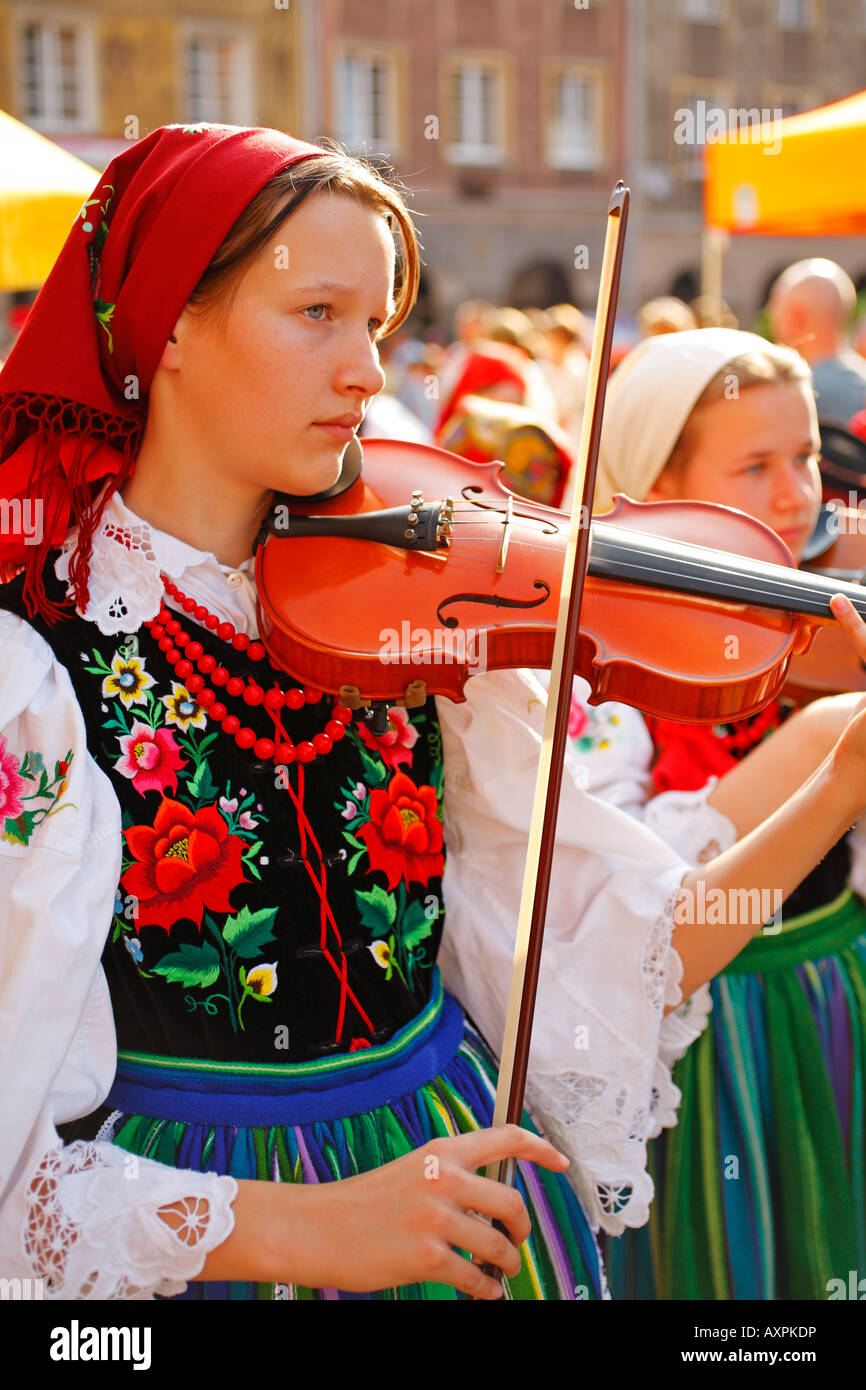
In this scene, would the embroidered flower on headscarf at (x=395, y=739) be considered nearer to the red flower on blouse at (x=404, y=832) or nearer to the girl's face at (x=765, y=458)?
the red flower on blouse at (x=404, y=832)

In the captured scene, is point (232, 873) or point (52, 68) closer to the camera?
point (232, 873)

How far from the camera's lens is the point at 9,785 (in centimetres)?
119

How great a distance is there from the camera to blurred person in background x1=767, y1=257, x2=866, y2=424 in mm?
4480

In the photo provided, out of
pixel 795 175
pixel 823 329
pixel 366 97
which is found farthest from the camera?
pixel 366 97

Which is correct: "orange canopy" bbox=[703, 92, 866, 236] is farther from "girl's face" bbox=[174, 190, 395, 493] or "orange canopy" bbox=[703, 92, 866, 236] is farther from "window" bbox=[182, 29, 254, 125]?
"window" bbox=[182, 29, 254, 125]

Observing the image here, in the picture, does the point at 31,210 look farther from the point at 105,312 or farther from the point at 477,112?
the point at 477,112

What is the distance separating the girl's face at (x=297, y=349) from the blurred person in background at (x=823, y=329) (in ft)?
11.3

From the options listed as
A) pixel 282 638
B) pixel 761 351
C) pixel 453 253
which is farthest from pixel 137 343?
pixel 453 253

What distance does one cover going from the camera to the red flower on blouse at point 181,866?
4.12 ft

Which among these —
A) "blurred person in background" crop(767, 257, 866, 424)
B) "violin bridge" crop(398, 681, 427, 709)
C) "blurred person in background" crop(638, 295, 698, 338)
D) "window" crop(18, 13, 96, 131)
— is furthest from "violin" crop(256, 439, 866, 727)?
"window" crop(18, 13, 96, 131)

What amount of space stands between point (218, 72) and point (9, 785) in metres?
18.0

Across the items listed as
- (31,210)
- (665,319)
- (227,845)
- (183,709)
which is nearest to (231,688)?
(183,709)

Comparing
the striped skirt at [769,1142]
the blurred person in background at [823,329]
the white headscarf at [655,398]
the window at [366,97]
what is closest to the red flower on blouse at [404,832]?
the striped skirt at [769,1142]

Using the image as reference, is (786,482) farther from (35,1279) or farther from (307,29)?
(307,29)
